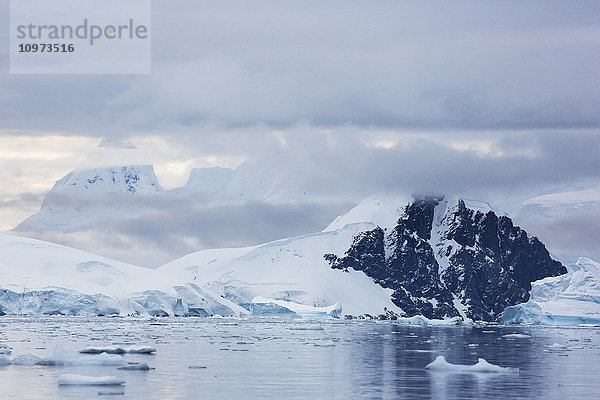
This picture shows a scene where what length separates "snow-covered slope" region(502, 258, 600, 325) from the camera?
137625mm

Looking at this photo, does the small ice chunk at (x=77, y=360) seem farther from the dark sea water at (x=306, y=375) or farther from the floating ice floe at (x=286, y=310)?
the floating ice floe at (x=286, y=310)

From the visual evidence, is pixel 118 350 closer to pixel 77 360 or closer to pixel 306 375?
pixel 77 360

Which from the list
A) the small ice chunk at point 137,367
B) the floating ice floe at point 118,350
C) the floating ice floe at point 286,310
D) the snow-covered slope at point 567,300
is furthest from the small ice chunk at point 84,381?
the floating ice floe at point 286,310

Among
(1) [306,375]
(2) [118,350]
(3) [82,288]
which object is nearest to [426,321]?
(3) [82,288]

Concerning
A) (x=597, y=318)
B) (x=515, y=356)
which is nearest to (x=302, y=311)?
(x=597, y=318)

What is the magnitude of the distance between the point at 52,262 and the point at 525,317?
80003 mm

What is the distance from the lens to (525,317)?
481 feet

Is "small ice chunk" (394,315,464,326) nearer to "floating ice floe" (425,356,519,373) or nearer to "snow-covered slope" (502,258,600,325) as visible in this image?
"snow-covered slope" (502,258,600,325)

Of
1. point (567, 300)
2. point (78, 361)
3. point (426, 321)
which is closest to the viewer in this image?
point (78, 361)

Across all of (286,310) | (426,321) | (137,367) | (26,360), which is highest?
(26,360)

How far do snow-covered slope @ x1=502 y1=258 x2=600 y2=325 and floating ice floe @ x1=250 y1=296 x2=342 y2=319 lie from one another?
29.4m

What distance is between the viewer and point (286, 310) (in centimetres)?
16150

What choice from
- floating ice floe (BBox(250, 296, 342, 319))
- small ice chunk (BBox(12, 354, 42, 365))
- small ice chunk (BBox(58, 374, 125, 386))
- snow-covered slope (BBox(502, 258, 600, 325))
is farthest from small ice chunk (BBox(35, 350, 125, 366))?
floating ice floe (BBox(250, 296, 342, 319))

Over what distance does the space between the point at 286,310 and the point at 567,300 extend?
4506cm
